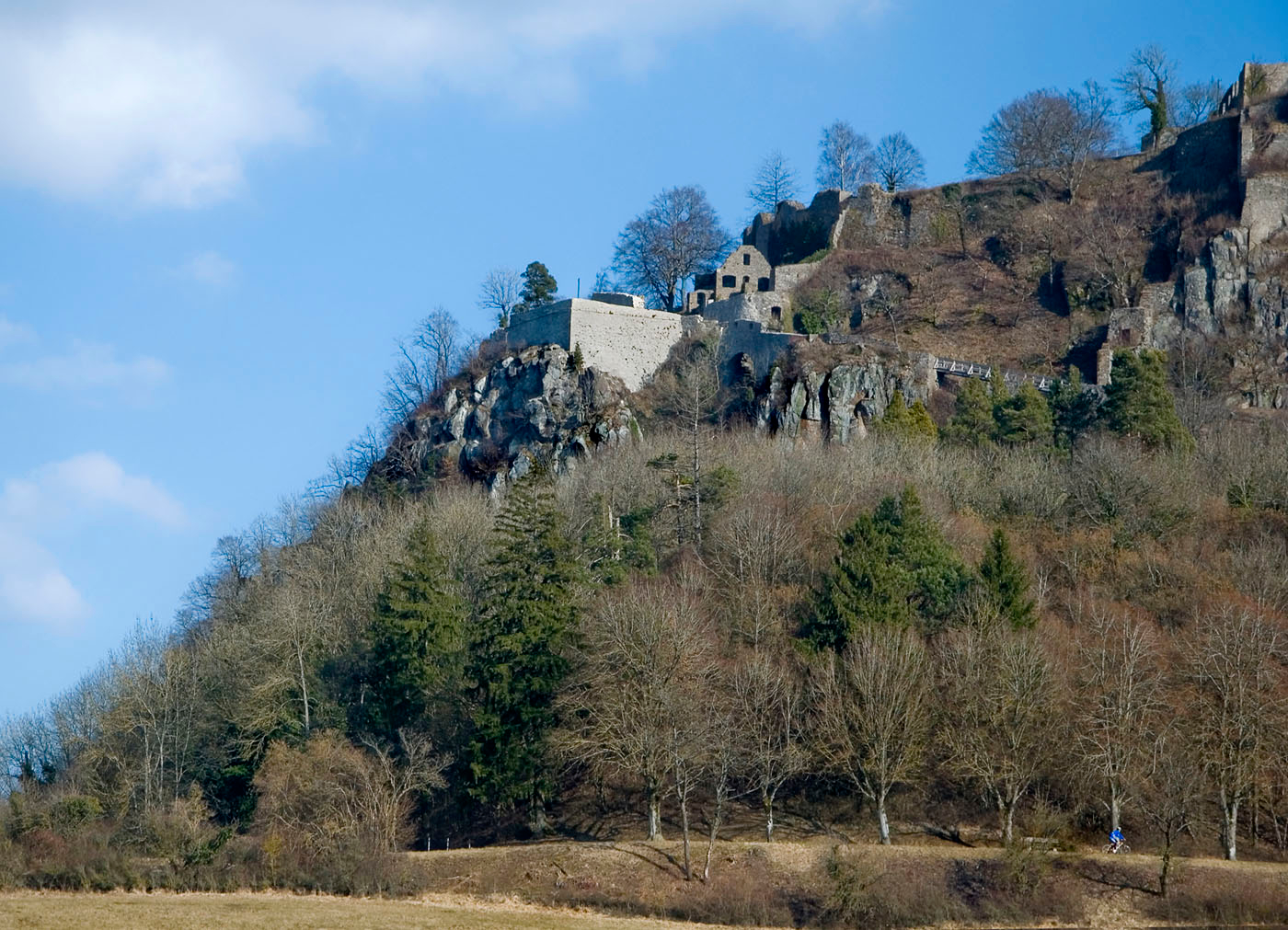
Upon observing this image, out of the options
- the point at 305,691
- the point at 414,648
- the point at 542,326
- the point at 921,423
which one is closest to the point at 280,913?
the point at 305,691

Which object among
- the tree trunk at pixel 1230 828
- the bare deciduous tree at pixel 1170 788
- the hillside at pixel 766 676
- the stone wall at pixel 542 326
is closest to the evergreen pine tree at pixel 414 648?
the hillside at pixel 766 676

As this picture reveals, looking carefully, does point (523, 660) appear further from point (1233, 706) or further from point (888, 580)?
point (1233, 706)

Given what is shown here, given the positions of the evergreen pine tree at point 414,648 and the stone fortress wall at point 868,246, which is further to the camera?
the stone fortress wall at point 868,246

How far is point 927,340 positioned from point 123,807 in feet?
161

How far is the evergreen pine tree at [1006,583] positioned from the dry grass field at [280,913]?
1654cm

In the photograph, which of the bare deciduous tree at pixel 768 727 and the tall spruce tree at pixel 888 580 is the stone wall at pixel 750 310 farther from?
the bare deciduous tree at pixel 768 727

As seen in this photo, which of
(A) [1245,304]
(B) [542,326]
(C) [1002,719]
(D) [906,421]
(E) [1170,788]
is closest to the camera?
(E) [1170,788]

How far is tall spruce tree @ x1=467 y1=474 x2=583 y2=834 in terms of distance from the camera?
164 feet

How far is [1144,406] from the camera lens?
229 feet

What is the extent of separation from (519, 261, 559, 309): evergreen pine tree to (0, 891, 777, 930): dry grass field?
56.4 meters

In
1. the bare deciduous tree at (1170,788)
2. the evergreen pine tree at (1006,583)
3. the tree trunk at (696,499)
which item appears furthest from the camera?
the tree trunk at (696,499)

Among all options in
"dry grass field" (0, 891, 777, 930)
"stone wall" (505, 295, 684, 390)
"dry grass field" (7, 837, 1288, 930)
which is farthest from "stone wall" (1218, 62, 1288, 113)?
"dry grass field" (0, 891, 777, 930)

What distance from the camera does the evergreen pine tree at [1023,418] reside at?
2822 inches

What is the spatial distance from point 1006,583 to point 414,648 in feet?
59.1
